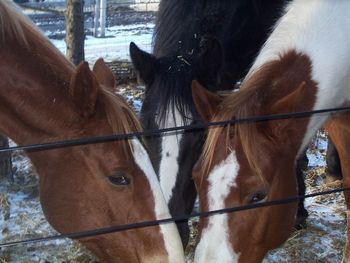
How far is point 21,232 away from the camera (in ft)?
13.2

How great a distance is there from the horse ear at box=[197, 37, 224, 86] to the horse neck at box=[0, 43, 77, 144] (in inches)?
48.6

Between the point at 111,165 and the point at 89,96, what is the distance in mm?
301

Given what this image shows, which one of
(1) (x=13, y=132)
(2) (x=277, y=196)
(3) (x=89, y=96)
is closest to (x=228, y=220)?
(2) (x=277, y=196)

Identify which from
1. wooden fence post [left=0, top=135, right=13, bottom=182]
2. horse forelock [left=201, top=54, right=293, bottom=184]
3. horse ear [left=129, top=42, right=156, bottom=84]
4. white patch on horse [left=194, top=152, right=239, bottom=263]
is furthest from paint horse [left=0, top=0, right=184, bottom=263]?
wooden fence post [left=0, top=135, right=13, bottom=182]

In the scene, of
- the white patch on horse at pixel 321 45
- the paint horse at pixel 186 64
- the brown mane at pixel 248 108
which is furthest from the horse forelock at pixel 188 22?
the brown mane at pixel 248 108

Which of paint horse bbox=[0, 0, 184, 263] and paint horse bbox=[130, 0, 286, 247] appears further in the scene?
paint horse bbox=[130, 0, 286, 247]

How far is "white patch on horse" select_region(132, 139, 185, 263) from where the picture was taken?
2.20 metres

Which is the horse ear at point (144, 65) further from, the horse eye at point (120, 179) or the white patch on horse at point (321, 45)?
the horse eye at point (120, 179)

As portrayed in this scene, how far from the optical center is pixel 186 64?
3.27 meters


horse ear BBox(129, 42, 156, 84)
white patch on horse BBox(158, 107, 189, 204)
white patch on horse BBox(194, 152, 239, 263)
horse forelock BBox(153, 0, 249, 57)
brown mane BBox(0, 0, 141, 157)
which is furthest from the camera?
horse forelock BBox(153, 0, 249, 57)

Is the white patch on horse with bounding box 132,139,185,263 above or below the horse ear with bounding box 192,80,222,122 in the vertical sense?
below

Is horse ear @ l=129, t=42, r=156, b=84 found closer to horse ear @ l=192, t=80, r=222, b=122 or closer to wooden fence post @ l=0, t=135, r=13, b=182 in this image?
horse ear @ l=192, t=80, r=222, b=122

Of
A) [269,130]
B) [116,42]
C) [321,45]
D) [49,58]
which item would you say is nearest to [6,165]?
[49,58]

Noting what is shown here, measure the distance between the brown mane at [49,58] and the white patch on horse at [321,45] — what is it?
2.79 feet
